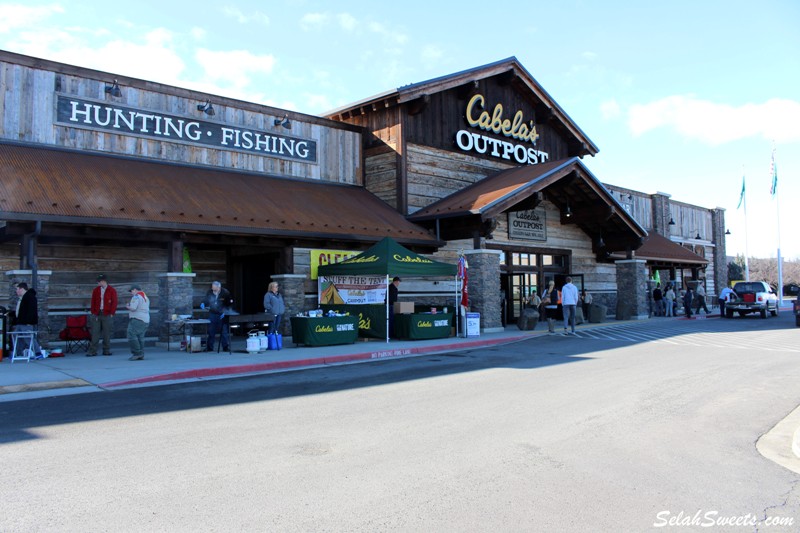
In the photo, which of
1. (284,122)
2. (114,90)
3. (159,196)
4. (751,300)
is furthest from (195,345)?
(751,300)

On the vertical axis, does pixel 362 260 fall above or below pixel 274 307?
above

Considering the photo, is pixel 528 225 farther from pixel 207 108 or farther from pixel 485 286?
pixel 207 108

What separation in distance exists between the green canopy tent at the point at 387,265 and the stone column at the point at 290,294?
37.2 inches

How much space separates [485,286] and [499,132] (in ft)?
26.0

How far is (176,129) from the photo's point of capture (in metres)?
18.1

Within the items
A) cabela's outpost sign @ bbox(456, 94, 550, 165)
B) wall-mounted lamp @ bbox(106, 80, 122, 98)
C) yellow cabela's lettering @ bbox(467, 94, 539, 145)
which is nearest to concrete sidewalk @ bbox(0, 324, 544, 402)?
wall-mounted lamp @ bbox(106, 80, 122, 98)

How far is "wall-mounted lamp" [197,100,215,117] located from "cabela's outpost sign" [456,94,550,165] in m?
8.91

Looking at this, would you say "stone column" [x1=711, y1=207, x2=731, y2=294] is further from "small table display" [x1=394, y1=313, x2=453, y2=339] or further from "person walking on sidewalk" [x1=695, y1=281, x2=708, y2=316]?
"small table display" [x1=394, y1=313, x2=453, y2=339]

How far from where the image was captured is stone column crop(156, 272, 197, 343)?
604 inches

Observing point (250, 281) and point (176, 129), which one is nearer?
point (176, 129)

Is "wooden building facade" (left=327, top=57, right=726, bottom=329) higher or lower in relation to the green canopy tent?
higher

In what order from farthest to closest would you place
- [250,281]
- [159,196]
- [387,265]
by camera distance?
[250,281] → [387,265] → [159,196]

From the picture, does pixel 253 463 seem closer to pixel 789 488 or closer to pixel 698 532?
pixel 698 532

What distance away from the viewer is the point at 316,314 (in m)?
16.2
